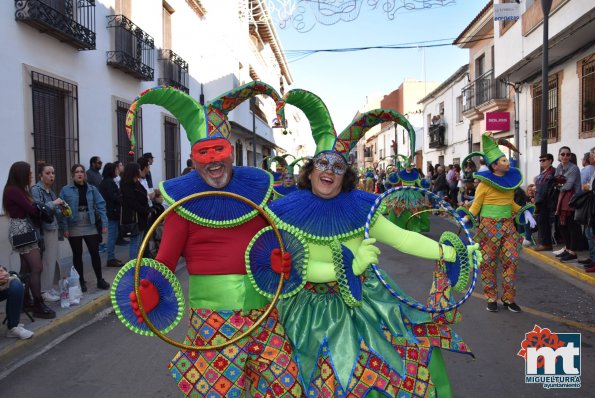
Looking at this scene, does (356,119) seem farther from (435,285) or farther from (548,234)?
(548,234)

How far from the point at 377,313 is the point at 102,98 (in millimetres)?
9824

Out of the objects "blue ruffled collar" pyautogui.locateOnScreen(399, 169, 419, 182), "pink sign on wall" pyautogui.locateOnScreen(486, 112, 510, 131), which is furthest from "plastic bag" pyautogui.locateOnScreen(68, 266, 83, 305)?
"pink sign on wall" pyautogui.locateOnScreen(486, 112, 510, 131)

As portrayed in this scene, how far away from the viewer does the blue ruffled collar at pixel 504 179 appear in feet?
18.4

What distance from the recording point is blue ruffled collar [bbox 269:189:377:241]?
9.15ft

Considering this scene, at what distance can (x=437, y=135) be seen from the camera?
28.0m

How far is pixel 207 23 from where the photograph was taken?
18844mm

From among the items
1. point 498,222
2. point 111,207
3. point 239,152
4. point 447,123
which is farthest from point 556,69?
point 239,152

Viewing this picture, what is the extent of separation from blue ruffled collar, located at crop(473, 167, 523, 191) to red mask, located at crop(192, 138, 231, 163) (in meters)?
3.93

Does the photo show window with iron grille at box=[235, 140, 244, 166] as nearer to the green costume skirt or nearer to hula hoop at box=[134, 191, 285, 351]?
the green costume skirt

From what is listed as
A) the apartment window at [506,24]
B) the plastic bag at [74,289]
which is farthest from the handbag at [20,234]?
the apartment window at [506,24]

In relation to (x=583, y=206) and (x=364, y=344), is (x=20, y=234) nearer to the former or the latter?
(x=364, y=344)

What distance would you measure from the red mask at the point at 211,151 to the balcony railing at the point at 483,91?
17.8 metres

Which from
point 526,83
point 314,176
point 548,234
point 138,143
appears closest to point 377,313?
point 314,176

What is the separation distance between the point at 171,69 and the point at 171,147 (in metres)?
2.46
